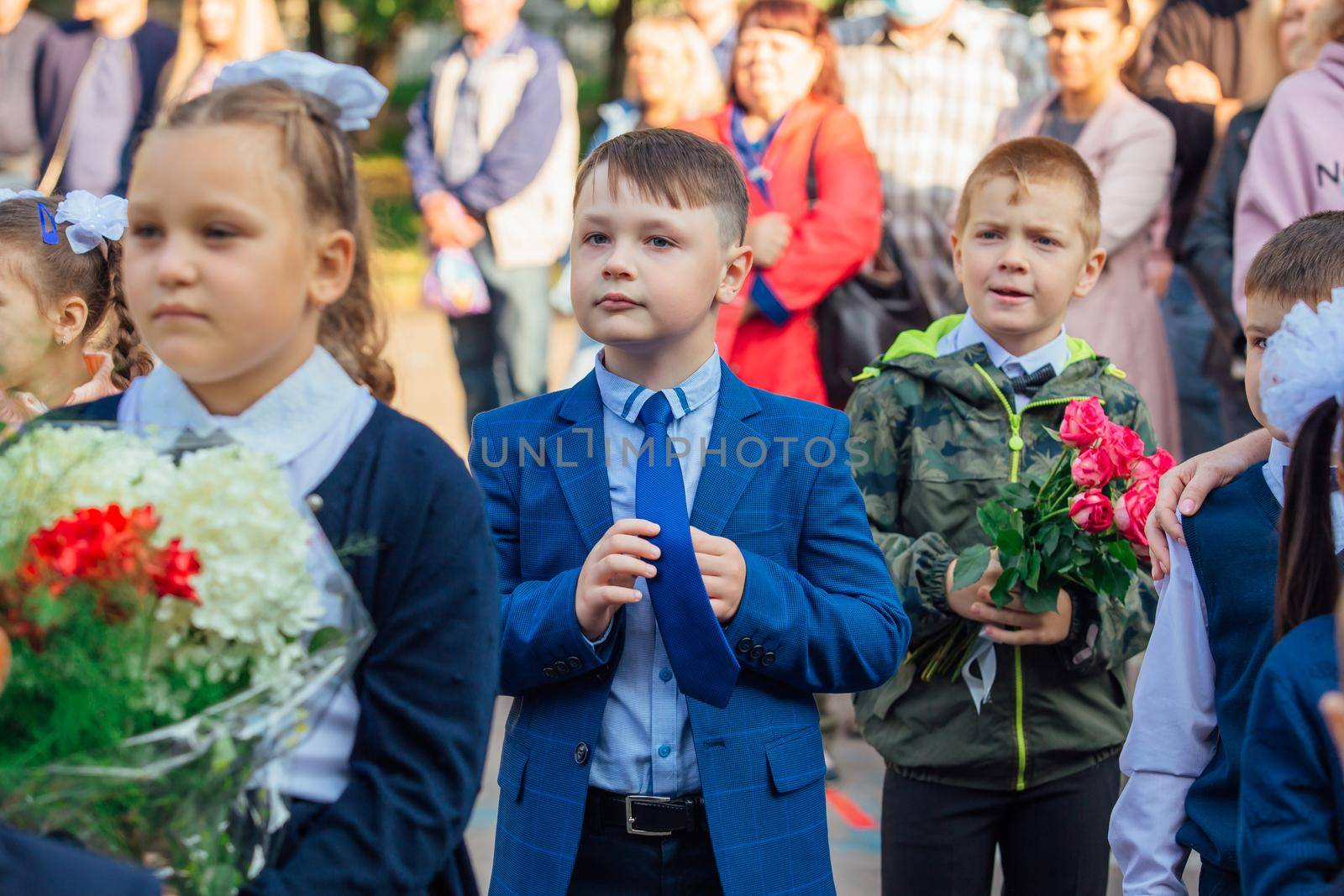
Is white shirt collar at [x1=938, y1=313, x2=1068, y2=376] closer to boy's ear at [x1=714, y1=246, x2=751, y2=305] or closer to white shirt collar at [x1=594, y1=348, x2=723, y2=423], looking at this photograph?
boy's ear at [x1=714, y1=246, x2=751, y2=305]

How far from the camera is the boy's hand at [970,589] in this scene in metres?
2.82

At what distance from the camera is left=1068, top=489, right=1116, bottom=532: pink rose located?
2643 mm

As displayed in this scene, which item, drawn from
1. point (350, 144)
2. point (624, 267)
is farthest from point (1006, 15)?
point (350, 144)

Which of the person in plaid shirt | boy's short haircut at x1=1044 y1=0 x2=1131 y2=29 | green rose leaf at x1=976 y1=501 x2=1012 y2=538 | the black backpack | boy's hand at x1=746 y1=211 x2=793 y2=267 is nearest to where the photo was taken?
green rose leaf at x1=976 y1=501 x2=1012 y2=538

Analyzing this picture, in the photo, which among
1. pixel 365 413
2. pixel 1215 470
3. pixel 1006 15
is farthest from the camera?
pixel 1006 15

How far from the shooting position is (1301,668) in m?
1.85

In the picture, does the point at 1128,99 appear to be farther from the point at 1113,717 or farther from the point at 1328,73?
the point at 1113,717

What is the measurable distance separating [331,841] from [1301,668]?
3.96 feet

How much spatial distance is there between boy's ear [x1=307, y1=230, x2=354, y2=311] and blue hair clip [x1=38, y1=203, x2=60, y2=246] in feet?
3.19

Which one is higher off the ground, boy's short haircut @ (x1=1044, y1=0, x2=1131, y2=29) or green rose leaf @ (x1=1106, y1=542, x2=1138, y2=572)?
boy's short haircut @ (x1=1044, y1=0, x2=1131, y2=29)

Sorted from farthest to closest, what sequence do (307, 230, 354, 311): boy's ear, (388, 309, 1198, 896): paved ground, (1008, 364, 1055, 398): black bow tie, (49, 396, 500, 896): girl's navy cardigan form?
(388, 309, 1198, 896): paved ground
(1008, 364, 1055, 398): black bow tie
(307, 230, 354, 311): boy's ear
(49, 396, 500, 896): girl's navy cardigan

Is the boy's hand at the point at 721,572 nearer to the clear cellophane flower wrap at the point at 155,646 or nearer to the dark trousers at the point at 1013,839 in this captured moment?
the clear cellophane flower wrap at the point at 155,646

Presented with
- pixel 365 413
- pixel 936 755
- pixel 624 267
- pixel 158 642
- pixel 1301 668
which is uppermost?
pixel 624 267

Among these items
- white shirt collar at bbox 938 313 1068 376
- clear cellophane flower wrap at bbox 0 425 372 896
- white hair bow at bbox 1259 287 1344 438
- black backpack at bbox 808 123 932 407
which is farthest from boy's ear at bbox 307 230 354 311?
black backpack at bbox 808 123 932 407
